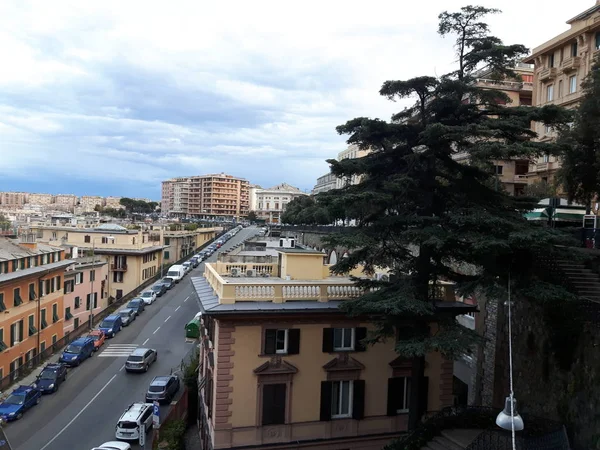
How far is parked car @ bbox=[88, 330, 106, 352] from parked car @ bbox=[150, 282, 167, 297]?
1783 centimetres

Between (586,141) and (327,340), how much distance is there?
42.0 feet

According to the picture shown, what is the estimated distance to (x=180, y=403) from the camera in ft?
83.7

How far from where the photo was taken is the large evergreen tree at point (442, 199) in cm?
1338

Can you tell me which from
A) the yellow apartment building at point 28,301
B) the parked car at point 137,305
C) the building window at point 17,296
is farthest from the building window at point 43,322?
the parked car at point 137,305

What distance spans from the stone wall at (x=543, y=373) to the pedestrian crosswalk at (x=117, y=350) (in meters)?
28.2

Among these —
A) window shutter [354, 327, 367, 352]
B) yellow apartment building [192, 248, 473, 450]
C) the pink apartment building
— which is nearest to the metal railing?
yellow apartment building [192, 248, 473, 450]

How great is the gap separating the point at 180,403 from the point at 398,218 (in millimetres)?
17162

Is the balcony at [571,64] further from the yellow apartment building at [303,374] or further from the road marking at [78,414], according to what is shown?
the road marking at [78,414]

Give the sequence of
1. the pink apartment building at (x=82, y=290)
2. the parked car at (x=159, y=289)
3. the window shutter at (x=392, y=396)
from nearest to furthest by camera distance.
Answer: the window shutter at (x=392, y=396), the pink apartment building at (x=82, y=290), the parked car at (x=159, y=289)

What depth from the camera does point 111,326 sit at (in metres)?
44.1

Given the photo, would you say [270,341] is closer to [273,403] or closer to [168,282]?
[273,403]

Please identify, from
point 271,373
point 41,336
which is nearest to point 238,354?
point 271,373

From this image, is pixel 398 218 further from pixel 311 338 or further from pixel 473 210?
pixel 311 338

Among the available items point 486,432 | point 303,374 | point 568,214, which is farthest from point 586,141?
point 303,374
